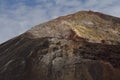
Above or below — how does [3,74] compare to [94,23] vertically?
below

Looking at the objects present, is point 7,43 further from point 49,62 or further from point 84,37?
point 49,62

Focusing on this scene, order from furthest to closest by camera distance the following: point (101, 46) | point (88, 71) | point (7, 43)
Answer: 1. point (7, 43)
2. point (101, 46)
3. point (88, 71)

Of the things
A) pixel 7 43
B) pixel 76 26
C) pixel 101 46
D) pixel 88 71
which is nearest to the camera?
pixel 88 71

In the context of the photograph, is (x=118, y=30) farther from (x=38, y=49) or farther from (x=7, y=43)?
(x=38, y=49)

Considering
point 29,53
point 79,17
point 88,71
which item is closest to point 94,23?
point 79,17

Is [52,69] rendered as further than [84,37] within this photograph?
No

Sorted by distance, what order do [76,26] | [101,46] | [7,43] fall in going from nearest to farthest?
[101,46]
[7,43]
[76,26]

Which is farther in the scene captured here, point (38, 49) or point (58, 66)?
point (38, 49)

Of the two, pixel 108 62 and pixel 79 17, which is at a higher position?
pixel 79 17

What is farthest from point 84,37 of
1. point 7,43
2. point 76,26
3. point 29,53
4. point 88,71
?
point 88,71
